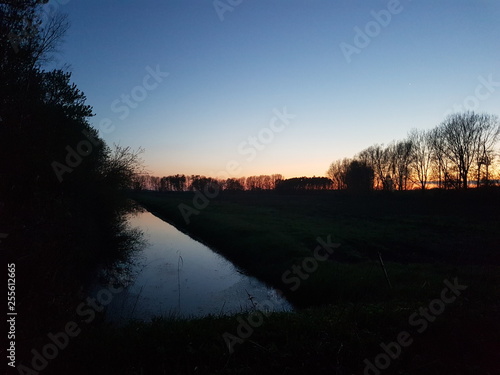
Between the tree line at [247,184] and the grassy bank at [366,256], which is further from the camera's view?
the tree line at [247,184]

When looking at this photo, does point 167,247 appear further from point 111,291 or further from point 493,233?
point 493,233

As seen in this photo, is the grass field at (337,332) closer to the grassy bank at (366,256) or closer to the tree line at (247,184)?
the grassy bank at (366,256)

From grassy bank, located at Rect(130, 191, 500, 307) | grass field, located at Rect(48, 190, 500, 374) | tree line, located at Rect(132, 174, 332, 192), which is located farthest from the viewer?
tree line, located at Rect(132, 174, 332, 192)

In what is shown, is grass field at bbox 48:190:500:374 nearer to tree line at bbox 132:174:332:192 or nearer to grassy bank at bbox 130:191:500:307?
grassy bank at bbox 130:191:500:307

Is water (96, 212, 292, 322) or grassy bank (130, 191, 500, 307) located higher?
grassy bank (130, 191, 500, 307)

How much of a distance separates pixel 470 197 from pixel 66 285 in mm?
54054

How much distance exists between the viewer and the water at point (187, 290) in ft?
A: 40.6

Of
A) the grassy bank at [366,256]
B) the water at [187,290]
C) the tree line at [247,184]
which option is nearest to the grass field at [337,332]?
the grassy bank at [366,256]

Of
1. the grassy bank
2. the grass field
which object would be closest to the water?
the grassy bank

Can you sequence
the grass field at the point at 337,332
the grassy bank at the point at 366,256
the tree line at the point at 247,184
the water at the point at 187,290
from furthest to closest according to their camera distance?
the tree line at the point at 247,184
the grassy bank at the point at 366,256
the water at the point at 187,290
the grass field at the point at 337,332

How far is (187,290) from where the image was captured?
49.4ft

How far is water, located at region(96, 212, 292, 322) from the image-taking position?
12.4 metres

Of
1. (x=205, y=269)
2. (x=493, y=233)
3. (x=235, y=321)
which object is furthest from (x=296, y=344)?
(x=493, y=233)

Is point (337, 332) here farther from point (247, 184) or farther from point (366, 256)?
point (247, 184)
